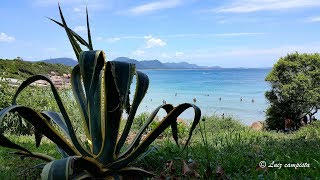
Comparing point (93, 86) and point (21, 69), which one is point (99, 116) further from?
point (21, 69)

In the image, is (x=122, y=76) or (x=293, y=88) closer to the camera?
(x=122, y=76)

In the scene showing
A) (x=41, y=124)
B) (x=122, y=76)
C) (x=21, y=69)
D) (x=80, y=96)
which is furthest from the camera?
(x=21, y=69)

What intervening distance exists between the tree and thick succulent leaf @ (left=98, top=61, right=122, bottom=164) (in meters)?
12.3

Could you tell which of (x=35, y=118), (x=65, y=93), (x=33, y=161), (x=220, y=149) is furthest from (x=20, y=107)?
(x=65, y=93)

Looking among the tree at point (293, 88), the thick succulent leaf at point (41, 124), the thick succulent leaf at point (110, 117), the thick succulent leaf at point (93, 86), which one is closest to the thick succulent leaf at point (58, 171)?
the thick succulent leaf at point (41, 124)

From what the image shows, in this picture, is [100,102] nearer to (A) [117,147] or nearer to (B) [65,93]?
(A) [117,147]

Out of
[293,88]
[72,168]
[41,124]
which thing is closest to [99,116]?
[41,124]

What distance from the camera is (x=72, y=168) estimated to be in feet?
7.09

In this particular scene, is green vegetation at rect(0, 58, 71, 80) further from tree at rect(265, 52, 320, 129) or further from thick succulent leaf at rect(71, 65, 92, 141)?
tree at rect(265, 52, 320, 129)

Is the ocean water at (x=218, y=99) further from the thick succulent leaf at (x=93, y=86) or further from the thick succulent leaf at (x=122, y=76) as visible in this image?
the thick succulent leaf at (x=122, y=76)

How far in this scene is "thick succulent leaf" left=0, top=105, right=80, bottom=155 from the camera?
2.43 metres

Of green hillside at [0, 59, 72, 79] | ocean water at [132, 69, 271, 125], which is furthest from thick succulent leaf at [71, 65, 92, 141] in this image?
ocean water at [132, 69, 271, 125]

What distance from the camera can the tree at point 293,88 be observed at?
1452 centimetres

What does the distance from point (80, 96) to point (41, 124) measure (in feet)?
1.45
